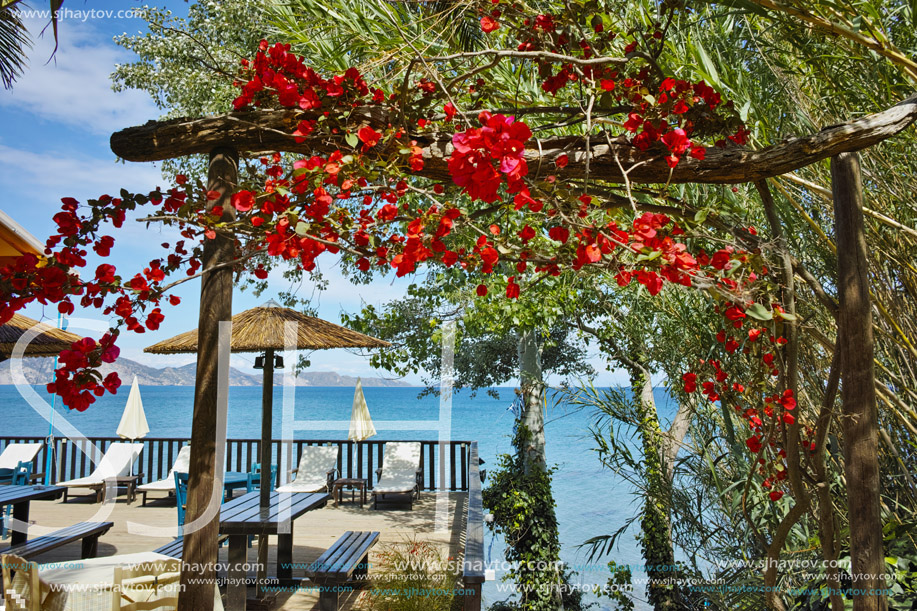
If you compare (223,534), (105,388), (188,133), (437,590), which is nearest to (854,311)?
(188,133)

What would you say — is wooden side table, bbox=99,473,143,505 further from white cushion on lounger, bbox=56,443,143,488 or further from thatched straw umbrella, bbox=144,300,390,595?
thatched straw umbrella, bbox=144,300,390,595

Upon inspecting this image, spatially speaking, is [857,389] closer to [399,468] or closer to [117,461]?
[399,468]

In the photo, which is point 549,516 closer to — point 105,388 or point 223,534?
point 223,534

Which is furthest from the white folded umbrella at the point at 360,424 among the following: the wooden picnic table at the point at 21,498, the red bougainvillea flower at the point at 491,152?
the red bougainvillea flower at the point at 491,152

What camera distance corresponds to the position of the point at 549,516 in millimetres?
7121

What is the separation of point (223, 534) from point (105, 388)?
248 cm

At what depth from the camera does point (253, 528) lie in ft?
12.6

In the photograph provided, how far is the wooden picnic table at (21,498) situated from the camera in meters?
4.61

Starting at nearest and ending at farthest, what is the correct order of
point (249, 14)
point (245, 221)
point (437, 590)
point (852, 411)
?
point (245, 221), point (852, 411), point (437, 590), point (249, 14)

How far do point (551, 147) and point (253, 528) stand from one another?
10.8ft

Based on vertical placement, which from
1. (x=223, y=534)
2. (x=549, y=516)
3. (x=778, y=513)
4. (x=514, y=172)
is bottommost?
(x=549, y=516)

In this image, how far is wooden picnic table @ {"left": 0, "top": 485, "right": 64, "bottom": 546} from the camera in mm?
4610

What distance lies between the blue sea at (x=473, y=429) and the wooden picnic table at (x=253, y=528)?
8129mm

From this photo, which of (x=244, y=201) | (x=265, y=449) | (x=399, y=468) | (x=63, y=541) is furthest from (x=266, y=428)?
(x=399, y=468)
